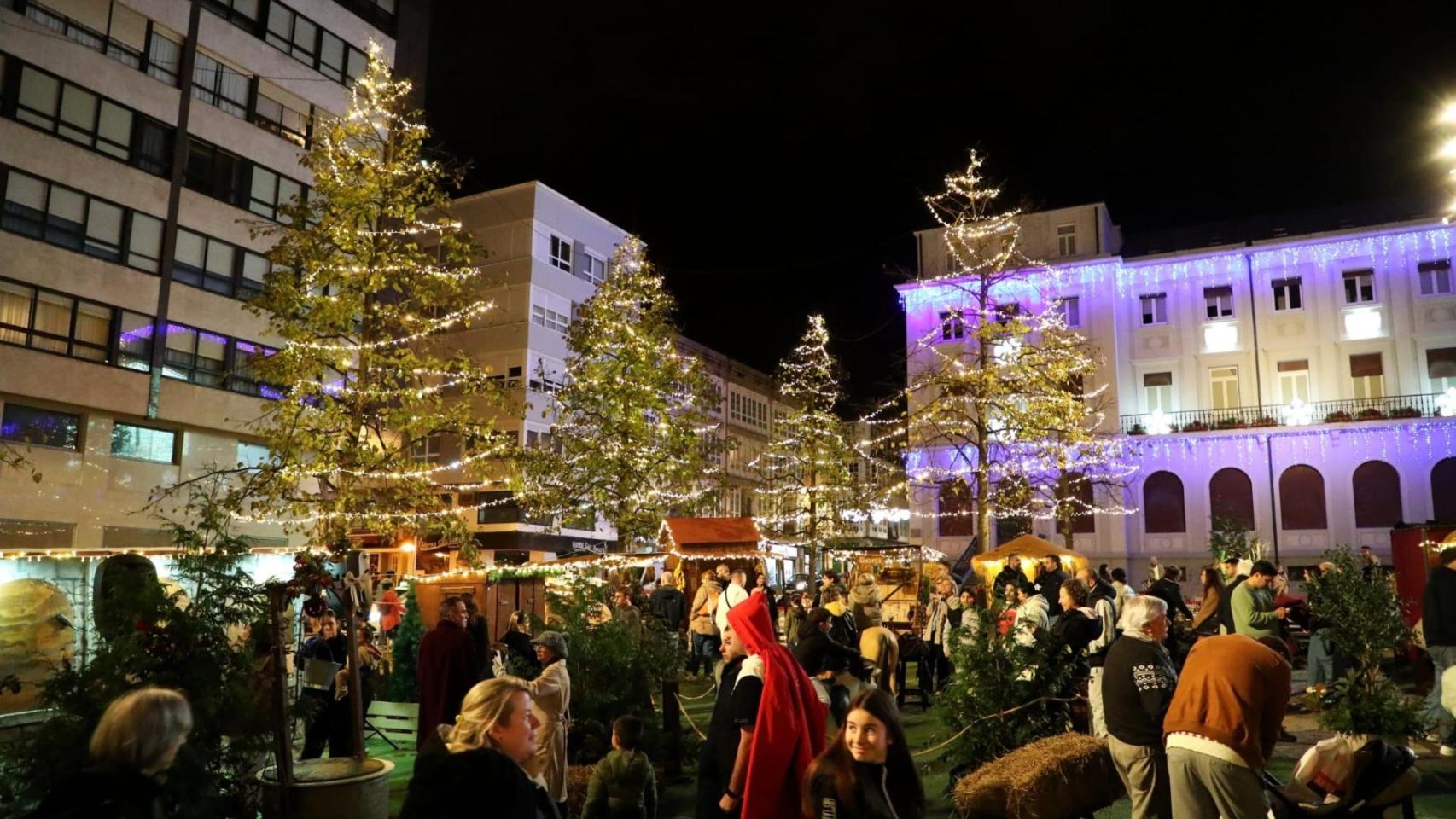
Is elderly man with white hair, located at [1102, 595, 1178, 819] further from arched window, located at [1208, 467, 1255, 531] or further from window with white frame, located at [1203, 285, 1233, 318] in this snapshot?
window with white frame, located at [1203, 285, 1233, 318]

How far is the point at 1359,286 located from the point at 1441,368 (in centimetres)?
407

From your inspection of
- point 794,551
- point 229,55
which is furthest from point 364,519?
point 794,551

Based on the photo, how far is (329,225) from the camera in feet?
58.7

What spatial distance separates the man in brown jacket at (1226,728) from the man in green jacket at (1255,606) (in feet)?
18.9

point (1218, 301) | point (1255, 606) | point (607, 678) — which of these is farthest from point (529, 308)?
point (1255, 606)

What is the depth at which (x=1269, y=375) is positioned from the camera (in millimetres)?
38625

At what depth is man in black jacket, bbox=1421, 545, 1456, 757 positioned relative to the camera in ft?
31.2

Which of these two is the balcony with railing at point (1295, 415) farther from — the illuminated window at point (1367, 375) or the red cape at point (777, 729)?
the red cape at point (777, 729)

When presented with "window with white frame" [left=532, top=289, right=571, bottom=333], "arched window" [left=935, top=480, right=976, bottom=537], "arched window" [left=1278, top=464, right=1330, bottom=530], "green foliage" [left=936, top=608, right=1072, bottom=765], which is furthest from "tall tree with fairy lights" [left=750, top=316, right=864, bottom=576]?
"green foliage" [left=936, top=608, right=1072, bottom=765]

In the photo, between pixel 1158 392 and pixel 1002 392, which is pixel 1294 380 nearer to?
pixel 1158 392

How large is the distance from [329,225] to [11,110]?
37.3ft

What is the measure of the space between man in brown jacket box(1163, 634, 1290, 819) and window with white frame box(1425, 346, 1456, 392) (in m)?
38.8

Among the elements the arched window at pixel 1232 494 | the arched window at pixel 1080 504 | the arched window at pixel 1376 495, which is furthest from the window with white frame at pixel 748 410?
the arched window at pixel 1376 495

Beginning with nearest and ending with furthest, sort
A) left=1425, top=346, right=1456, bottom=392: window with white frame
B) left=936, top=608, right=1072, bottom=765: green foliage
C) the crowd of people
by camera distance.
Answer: the crowd of people < left=936, top=608, right=1072, bottom=765: green foliage < left=1425, top=346, right=1456, bottom=392: window with white frame
